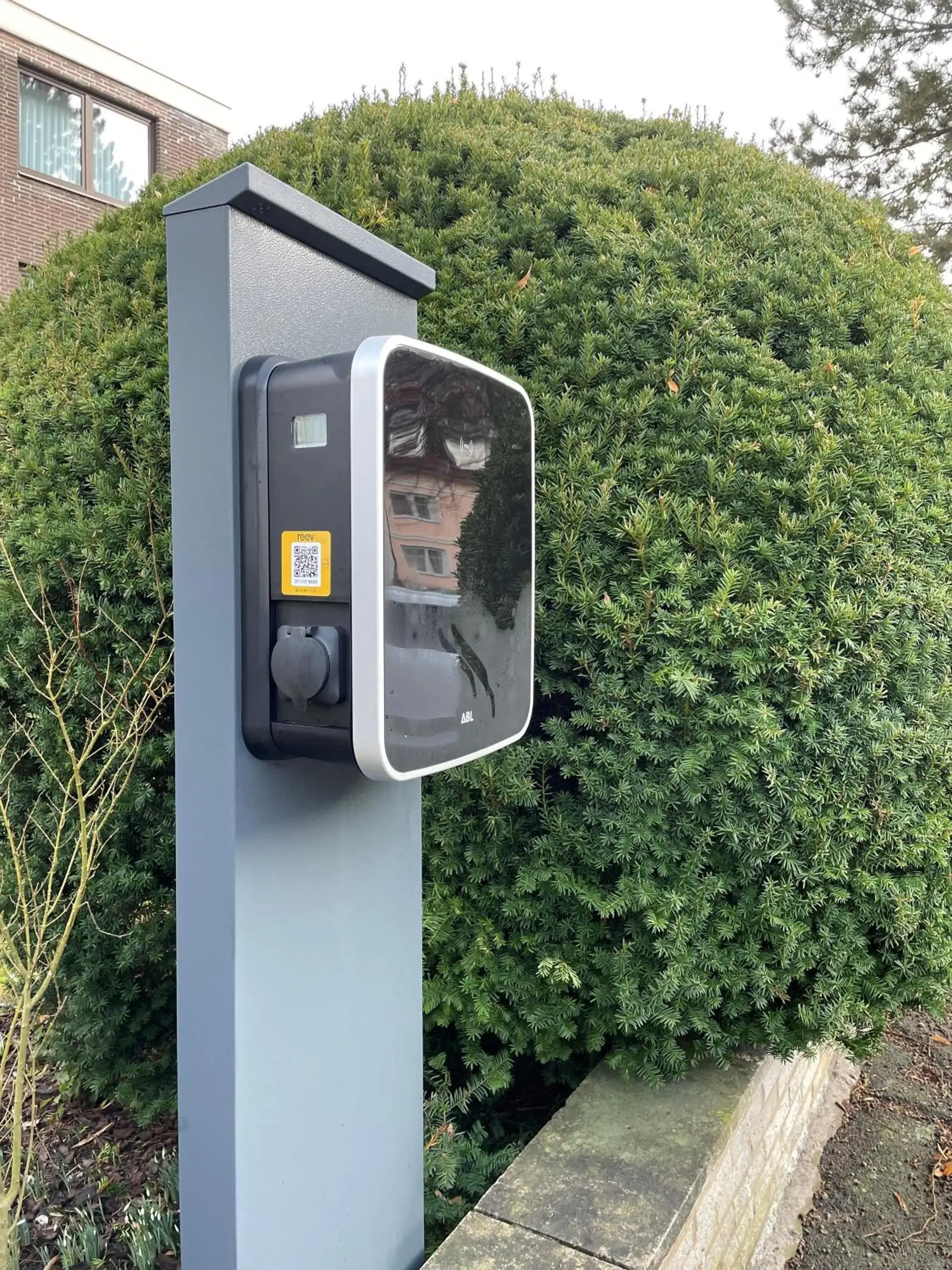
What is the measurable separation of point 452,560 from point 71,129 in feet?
58.3

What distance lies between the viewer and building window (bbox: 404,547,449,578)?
1.36 meters

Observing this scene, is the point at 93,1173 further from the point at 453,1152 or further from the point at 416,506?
the point at 416,506

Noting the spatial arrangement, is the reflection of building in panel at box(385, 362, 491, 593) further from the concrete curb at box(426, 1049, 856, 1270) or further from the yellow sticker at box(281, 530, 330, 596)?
the concrete curb at box(426, 1049, 856, 1270)

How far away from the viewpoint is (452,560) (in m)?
1.47

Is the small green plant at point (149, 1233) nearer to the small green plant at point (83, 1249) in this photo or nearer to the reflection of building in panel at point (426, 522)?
the small green plant at point (83, 1249)

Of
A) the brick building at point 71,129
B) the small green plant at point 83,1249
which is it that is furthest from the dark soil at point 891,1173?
the brick building at point 71,129

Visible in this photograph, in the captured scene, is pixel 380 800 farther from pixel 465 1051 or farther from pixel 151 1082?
pixel 151 1082

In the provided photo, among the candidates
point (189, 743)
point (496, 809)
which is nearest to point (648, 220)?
point (496, 809)

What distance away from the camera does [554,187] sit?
2.77 m

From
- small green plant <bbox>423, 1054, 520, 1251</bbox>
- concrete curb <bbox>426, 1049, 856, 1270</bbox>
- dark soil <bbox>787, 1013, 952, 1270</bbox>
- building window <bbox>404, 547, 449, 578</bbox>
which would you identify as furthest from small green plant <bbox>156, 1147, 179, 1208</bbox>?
building window <bbox>404, 547, 449, 578</bbox>

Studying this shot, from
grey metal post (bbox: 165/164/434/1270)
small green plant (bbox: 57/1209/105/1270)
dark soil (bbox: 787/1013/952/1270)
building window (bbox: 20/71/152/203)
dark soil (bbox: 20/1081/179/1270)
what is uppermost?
building window (bbox: 20/71/152/203)

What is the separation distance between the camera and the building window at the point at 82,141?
1516 centimetres

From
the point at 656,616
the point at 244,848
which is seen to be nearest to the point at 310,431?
the point at 244,848

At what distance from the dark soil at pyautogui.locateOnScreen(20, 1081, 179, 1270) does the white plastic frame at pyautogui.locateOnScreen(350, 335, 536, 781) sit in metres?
1.59
